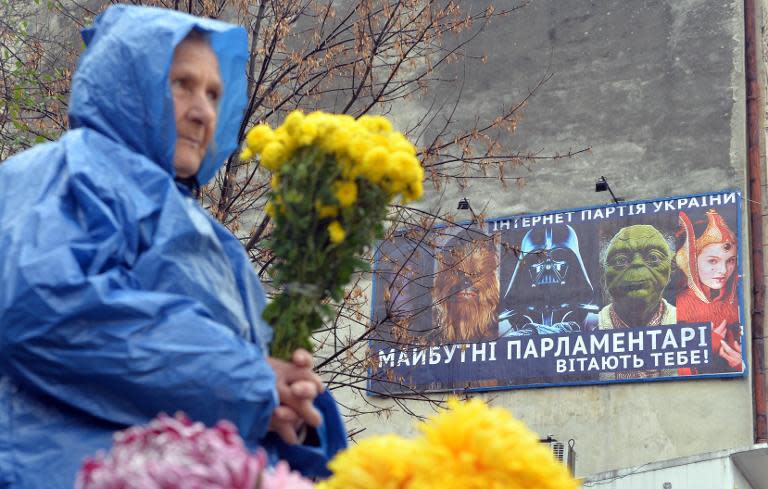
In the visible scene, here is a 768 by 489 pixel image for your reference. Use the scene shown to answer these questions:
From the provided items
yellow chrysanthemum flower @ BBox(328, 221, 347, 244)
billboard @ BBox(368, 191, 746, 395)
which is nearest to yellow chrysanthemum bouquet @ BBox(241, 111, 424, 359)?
yellow chrysanthemum flower @ BBox(328, 221, 347, 244)

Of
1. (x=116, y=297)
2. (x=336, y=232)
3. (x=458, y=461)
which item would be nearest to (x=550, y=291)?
(x=336, y=232)

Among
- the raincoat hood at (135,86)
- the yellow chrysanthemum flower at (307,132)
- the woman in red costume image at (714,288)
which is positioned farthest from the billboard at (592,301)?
the yellow chrysanthemum flower at (307,132)

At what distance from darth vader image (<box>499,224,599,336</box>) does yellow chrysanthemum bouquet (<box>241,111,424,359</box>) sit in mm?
15356

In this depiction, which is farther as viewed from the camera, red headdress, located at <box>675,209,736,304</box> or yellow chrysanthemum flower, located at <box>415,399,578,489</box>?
red headdress, located at <box>675,209,736,304</box>

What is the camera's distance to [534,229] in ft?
62.0

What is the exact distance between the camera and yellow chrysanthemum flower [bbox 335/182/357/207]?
A: 2.68 meters

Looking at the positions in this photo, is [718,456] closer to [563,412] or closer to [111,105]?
[563,412]

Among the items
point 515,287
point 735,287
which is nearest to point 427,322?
point 515,287

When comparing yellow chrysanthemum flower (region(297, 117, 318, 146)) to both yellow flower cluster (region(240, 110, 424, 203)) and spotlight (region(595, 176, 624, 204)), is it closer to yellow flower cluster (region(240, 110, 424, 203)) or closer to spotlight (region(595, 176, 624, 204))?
yellow flower cluster (region(240, 110, 424, 203))

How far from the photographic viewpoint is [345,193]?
2.68 meters

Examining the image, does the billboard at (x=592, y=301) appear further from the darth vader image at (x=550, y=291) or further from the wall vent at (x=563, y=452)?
the wall vent at (x=563, y=452)

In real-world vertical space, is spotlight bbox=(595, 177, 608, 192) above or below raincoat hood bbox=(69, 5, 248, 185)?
above

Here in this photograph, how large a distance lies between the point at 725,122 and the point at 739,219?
56.2 inches

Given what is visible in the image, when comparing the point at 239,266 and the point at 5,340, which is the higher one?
the point at 239,266
